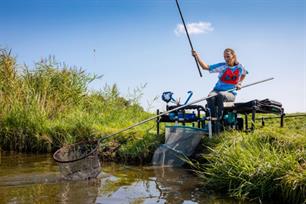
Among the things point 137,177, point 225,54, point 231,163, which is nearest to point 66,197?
point 137,177

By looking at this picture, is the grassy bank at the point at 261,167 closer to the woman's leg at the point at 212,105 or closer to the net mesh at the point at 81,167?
the woman's leg at the point at 212,105

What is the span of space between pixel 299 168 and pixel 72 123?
6.44 metres

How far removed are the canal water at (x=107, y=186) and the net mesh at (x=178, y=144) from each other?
237mm

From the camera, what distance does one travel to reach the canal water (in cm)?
561

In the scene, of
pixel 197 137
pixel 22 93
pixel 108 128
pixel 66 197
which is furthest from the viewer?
pixel 22 93

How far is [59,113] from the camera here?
12.0 meters

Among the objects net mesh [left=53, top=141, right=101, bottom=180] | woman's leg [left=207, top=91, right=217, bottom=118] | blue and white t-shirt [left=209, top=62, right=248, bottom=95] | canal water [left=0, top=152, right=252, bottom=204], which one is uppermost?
blue and white t-shirt [left=209, top=62, right=248, bottom=95]

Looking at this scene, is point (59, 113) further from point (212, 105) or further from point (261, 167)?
point (261, 167)

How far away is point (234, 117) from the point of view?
317 inches

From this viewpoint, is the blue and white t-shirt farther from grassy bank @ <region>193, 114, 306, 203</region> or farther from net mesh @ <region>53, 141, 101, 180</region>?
net mesh @ <region>53, 141, 101, 180</region>

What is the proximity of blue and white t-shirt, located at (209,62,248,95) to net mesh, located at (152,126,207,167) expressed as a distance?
104 cm

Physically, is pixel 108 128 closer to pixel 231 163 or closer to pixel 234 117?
pixel 234 117

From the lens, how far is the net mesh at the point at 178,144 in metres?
7.93

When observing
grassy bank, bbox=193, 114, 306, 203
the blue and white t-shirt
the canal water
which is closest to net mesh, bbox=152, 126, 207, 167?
the canal water
